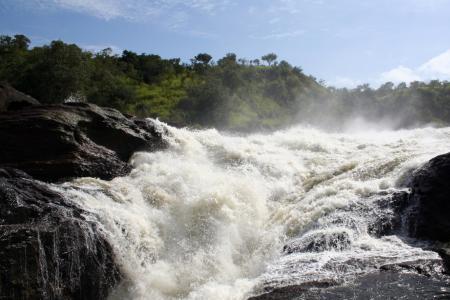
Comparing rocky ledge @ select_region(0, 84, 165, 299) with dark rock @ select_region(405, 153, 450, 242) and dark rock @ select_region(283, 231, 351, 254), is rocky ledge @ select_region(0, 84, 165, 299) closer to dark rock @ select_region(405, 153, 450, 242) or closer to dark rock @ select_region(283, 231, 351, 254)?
dark rock @ select_region(283, 231, 351, 254)

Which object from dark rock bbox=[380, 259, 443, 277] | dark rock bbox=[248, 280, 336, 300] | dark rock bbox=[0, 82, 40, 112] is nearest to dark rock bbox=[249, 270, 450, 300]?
dark rock bbox=[248, 280, 336, 300]

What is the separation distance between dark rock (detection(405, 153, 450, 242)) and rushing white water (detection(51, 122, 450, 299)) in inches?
33.1

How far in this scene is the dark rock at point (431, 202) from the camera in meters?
12.6

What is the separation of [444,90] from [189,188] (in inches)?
1972

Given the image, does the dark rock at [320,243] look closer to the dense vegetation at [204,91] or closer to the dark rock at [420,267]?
the dark rock at [420,267]

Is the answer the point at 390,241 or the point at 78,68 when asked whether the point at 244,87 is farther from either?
the point at 390,241

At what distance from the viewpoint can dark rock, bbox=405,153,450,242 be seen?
12.6 meters

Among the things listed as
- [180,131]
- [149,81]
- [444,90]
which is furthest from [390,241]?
[444,90]

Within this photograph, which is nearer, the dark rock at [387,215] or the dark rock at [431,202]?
the dark rock at [431,202]

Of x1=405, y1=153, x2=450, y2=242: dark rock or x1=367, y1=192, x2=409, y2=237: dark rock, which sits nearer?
x1=405, y1=153, x2=450, y2=242: dark rock

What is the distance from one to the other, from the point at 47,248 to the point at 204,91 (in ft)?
112

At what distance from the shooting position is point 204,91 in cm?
4281

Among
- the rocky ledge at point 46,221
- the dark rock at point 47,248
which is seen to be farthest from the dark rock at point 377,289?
the rocky ledge at point 46,221

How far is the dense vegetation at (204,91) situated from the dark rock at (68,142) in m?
12.9
